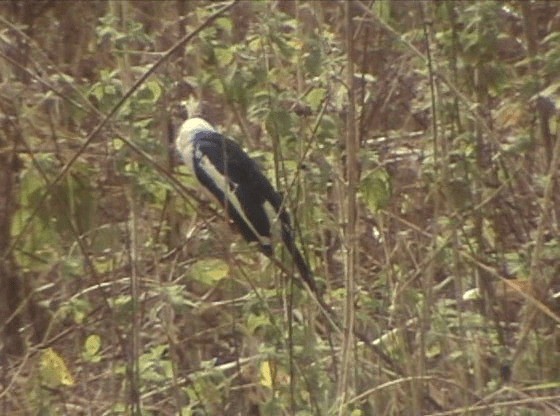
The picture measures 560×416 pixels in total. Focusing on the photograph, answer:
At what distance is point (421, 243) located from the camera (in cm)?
345

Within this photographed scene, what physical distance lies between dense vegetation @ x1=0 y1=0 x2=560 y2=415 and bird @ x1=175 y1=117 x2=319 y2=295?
6 centimetres

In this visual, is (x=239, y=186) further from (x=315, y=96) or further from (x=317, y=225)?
(x=315, y=96)

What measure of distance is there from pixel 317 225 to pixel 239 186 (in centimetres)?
37

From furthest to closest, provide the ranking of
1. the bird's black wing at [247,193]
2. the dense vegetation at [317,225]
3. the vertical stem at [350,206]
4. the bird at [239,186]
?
the bird's black wing at [247,193] → the bird at [239,186] → the dense vegetation at [317,225] → the vertical stem at [350,206]

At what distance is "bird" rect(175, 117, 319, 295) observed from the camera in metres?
3.05

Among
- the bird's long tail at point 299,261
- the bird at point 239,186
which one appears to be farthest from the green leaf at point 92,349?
the bird's long tail at point 299,261

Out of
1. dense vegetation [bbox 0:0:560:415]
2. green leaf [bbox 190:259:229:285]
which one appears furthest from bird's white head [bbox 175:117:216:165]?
green leaf [bbox 190:259:229:285]

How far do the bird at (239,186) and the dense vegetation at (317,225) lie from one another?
57 mm

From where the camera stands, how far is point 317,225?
10.4 feet

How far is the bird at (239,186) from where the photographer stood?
3.05 metres

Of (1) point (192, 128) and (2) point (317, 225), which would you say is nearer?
(2) point (317, 225)

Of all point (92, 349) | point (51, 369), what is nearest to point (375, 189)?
point (92, 349)

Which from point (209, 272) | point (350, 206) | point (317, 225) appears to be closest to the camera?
point (350, 206)

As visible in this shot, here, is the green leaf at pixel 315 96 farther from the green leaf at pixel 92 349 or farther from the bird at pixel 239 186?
the green leaf at pixel 92 349
